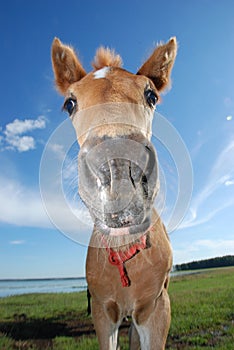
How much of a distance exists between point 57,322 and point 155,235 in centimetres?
536

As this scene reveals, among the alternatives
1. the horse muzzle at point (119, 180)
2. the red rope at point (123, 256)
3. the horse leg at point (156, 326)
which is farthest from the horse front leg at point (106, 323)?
the horse muzzle at point (119, 180)

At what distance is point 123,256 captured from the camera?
3.13 meters

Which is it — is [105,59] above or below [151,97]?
above

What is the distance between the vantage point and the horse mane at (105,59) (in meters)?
3.82

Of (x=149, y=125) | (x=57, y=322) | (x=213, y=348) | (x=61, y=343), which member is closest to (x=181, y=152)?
(x=149, y=125)

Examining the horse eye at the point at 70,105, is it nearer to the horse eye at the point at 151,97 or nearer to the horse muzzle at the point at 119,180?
the horse eye at the point at 151,97

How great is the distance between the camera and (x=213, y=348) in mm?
5055

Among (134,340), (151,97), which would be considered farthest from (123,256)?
(134,340)

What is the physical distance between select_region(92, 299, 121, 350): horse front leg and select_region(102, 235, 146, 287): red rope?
41cm

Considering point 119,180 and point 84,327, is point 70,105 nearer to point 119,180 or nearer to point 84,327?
point 119,180

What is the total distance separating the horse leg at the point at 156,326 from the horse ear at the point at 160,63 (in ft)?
8.78

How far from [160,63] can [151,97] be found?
0.82 metres

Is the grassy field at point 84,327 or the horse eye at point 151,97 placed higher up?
the horse eye at point 151,97

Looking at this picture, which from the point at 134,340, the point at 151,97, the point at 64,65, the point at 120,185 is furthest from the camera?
the point at 134,340
